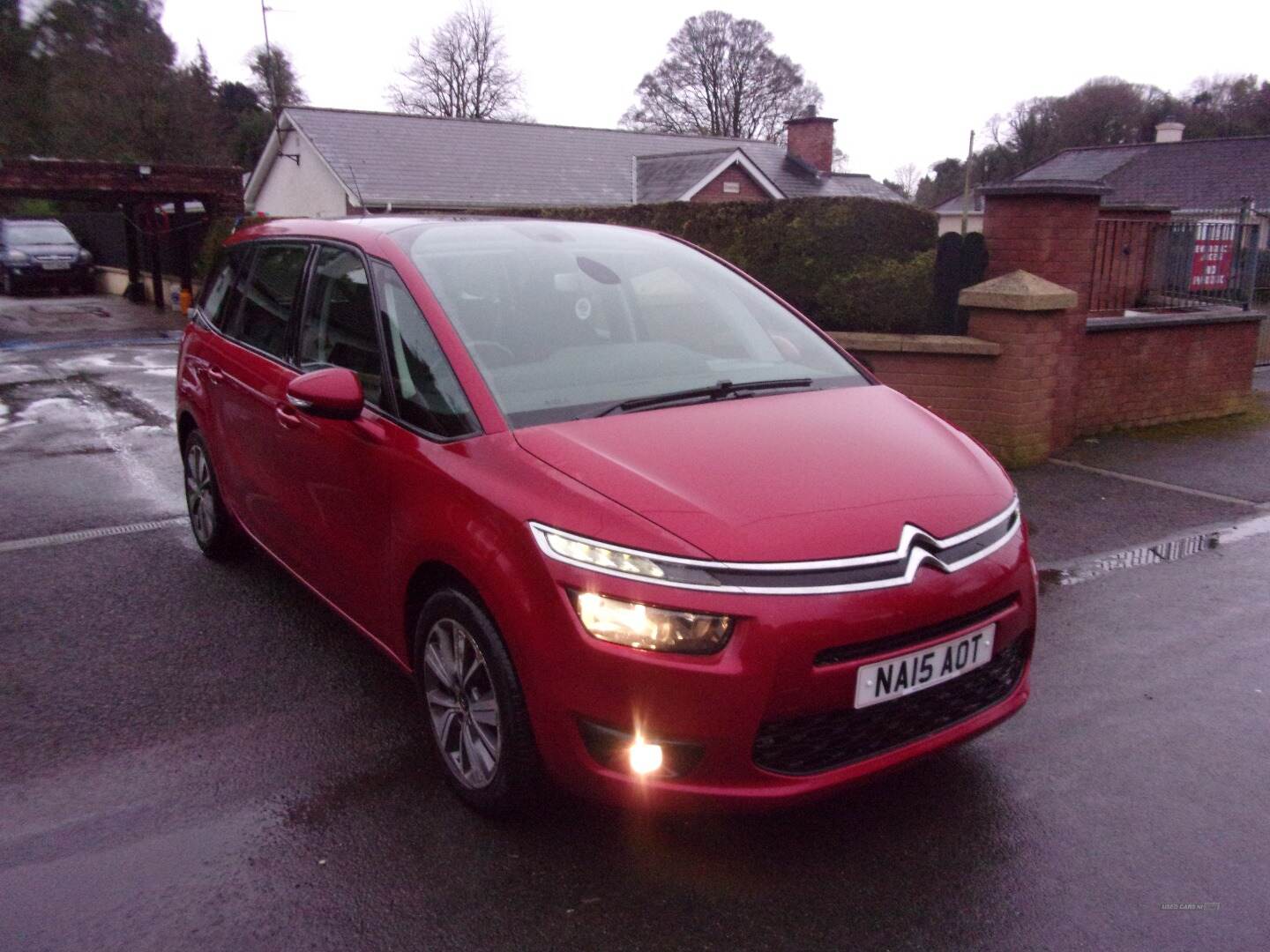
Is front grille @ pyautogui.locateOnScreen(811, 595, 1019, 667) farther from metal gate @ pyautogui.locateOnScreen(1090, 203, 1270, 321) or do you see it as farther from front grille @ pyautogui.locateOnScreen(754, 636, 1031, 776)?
metal gate @ pyautogui.locateOnScreen(1090, 203, 1270, 321)

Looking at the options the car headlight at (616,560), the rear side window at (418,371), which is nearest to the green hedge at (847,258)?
the rear side window at (418,371)

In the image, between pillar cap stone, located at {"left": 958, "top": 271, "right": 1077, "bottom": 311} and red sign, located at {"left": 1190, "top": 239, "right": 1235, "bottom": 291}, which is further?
red sign, located at {"left": 1190, "top": 239, "right": 1235, "bottom": 291}

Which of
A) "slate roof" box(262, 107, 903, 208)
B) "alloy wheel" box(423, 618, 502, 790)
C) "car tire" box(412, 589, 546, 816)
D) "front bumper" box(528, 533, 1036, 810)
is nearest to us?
"front bumper" box(528, 533, 1036, 810)

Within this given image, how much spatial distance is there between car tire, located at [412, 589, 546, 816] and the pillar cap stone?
5.59 meters

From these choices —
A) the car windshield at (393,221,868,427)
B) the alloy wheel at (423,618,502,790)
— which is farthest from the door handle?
the alloy wheel at (423,618,502,790)

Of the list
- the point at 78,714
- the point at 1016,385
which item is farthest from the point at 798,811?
the point at 1016,385

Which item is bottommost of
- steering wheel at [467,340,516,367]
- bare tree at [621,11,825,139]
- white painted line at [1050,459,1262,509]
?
white painted line at [1050,459,1262,509]

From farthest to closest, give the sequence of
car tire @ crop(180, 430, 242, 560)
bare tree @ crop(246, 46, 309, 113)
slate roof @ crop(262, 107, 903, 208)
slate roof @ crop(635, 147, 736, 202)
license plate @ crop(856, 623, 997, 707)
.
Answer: bare tree @ crop(246, 46, 309, 113)
slate roof @ crop(635, 147, 736, 202)
slate roof @ crop(262, 107, 903, 208)
car tire @ crop(180, 430, 242, 560)
license plate @ crop(856, 623, 997, 707)

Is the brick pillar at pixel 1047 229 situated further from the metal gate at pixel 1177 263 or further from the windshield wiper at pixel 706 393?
the windshield wiper at pixel 706 393

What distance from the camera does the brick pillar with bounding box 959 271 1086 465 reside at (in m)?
7.47

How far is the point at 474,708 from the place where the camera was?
3062mm

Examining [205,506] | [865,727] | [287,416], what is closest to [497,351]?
[287,416]

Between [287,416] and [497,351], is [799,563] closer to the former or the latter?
[497,351]

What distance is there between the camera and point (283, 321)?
14.3 ft
